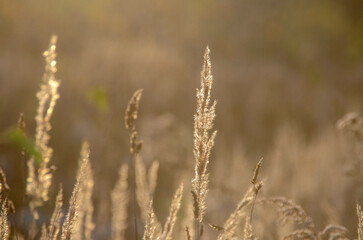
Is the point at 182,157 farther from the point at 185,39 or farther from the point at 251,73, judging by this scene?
the point at 185,39

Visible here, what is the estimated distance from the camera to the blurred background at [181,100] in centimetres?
422

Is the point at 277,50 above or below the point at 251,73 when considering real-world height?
above

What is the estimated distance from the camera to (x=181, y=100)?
8312mm

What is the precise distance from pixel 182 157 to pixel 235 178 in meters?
1.44

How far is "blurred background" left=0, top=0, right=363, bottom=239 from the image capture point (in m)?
4.22

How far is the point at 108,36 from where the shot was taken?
11.5 metres

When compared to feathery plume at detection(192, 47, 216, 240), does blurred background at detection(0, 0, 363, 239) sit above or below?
above

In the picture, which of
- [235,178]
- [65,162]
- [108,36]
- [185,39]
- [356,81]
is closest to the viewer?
[235,178]

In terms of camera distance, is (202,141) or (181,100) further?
(181,100)

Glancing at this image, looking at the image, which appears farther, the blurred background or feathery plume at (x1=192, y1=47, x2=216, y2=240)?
the blurred background

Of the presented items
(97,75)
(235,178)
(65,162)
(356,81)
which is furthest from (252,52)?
(235,178)

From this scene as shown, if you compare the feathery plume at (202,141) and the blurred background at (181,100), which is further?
the blurred background at (181,100)

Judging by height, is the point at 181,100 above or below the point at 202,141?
above

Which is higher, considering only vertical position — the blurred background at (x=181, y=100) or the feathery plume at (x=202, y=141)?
the blurred background at (x=181, y=100)
